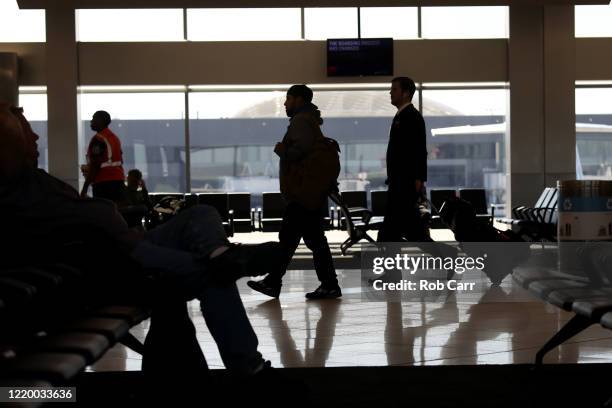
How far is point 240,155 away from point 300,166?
1031 cm

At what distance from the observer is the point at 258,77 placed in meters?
15.6

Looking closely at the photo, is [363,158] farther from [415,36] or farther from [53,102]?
[53,102]

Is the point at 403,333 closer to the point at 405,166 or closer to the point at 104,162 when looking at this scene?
the point at 405,166

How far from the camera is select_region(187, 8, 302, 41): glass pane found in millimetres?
15938

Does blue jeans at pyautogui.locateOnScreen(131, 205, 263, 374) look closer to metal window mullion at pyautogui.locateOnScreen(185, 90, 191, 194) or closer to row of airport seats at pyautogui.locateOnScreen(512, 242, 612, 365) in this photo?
row of airport seats at pyautogui.locateOnScreen(512, 242, 612, 365)

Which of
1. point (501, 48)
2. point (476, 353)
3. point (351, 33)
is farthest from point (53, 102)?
point (476, 353)

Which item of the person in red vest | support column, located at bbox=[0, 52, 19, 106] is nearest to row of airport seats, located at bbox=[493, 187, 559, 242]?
the person in red vest

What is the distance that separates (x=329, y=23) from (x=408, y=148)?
976cm

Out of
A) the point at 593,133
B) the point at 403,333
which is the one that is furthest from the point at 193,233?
the point at 593,133

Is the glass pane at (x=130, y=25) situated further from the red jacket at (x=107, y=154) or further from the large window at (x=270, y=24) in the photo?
the red jacket at (x=107, y=154)

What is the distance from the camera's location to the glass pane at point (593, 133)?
54.8 ft

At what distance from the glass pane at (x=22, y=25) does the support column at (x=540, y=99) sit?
748 centimetres

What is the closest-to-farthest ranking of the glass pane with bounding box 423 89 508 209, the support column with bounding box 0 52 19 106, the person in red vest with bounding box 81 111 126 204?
1. the person in red vest with bounding box 81 111 126 204
2. the support column with bounding box 0 52 19 106
3. the glass pane with bounding box 423 89 508 209

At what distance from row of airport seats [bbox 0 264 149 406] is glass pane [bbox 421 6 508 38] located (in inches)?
519
